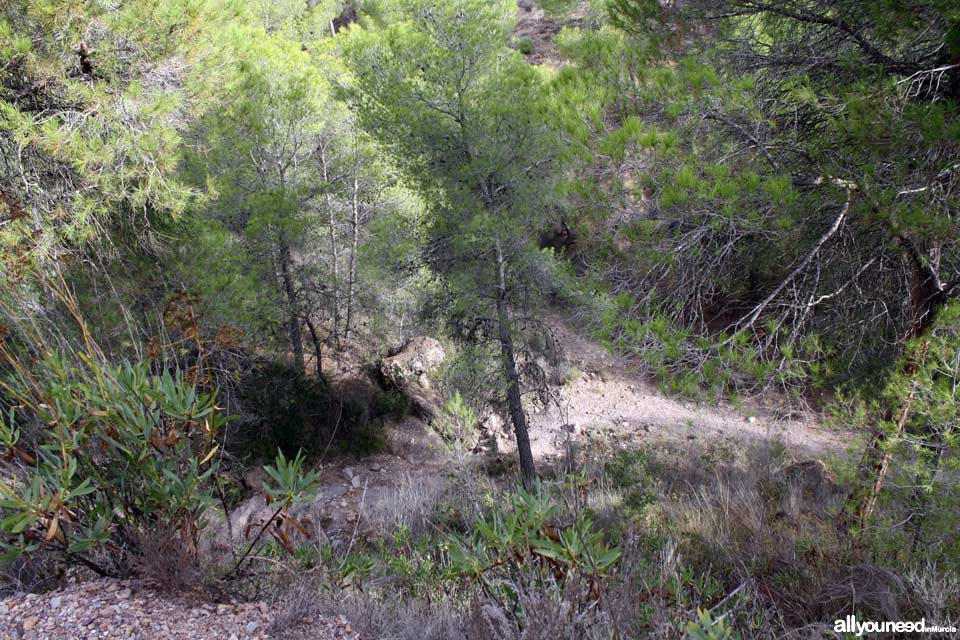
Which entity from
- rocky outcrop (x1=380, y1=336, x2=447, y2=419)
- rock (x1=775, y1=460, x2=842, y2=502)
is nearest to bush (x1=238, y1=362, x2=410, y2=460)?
rocky outcrop (x1=380, y1=336, x2=447, y2=419)

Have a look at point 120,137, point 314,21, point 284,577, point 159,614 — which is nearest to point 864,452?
point 284,577

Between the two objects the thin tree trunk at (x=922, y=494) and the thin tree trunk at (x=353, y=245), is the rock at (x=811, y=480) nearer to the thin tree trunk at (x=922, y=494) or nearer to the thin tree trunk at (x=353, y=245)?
the thin tree trunk at (x=922, y=494)

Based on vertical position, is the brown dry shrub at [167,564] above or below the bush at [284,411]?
above

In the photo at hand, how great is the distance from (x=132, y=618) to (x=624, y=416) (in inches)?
467

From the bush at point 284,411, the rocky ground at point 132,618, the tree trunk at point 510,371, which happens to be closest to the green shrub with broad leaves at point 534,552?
the rocky ground at point 132,618

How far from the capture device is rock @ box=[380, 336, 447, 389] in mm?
12467

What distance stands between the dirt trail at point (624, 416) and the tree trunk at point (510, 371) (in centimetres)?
172

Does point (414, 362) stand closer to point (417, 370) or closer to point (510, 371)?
point (417, 370)

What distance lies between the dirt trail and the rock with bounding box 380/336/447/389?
8.63ft

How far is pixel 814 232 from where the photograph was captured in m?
4.38

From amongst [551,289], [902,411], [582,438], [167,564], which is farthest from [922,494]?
[582,438]

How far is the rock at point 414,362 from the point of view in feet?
40.9

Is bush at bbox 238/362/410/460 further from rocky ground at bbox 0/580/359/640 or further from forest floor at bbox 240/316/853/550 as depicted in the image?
rocky ground at bbox 0/580/359/640

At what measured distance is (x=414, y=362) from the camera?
12.7 metres
